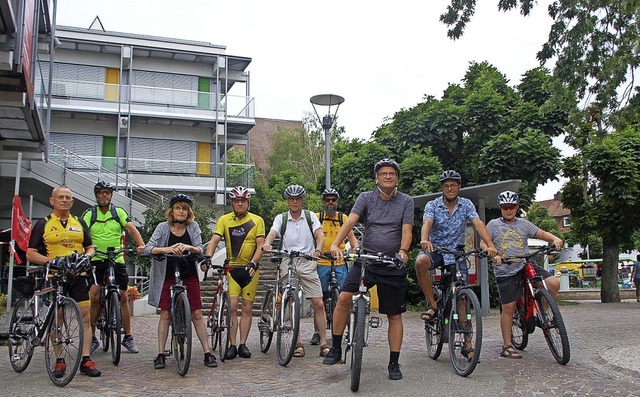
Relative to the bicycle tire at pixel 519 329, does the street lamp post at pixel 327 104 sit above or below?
above

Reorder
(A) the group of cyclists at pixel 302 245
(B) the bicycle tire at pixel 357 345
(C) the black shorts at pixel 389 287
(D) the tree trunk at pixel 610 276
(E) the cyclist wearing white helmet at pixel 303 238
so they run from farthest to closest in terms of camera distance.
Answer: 1. (D) the tree trunk at pixel 610 276
2. (E) the cyclist wearing white helmet at pixel 303 238
3. (A) the group of cyclists at pixel 302 245
4. (C) the black shorts at pixel 389 287
5. (B) the bicycle tire at pixel 357 345

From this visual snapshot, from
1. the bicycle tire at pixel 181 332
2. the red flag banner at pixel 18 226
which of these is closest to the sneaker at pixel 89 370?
the bicycle tire at pixel 181 332

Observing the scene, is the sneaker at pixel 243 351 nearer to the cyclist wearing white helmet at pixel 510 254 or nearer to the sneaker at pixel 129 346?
the sneaker at pixel 129 346

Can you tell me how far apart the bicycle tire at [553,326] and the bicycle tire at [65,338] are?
15.6ft

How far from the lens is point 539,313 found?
7168mm

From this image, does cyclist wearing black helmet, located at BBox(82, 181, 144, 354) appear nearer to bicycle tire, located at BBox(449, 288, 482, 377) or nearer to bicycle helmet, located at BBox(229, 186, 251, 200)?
bicycle helmet, located at BBox(229, 186, 251, 200)

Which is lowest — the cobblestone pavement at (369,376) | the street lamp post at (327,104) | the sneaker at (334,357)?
the cobblestone pavement at (369,376)

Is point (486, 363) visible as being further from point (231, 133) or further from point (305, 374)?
point (231, 133)

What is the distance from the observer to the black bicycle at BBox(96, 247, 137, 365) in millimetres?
7480

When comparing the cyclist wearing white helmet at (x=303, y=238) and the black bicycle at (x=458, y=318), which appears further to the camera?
the cyclist wearing white helmet at (x=303, y=238)

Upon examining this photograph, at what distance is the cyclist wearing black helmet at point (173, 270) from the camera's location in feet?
23.4

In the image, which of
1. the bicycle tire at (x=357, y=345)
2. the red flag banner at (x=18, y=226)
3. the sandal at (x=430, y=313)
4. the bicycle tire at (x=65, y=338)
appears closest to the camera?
the bicycle tire at (x=357, y=345)

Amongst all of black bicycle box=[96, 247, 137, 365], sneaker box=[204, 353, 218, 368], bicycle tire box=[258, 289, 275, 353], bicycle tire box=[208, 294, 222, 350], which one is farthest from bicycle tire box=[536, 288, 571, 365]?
black bicycle box=[96, 247, 137, 365]

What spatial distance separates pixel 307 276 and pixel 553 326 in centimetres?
288
